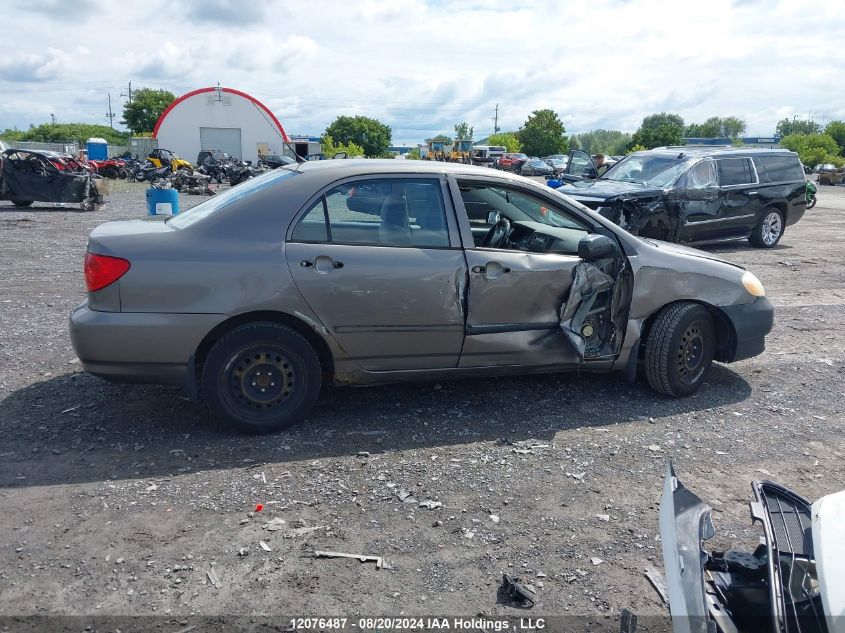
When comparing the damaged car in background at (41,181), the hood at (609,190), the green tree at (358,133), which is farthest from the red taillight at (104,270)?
the green tree at (358,133)

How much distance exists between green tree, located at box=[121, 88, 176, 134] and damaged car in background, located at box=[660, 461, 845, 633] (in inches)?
3345

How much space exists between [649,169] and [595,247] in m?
8.61

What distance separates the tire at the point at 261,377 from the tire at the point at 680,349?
2.43 m

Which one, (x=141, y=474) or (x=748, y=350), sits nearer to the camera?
(x=141, y=474)

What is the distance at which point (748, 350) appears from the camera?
5449mm

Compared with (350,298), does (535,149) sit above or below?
above

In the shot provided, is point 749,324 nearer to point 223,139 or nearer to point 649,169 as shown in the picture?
point 649,169

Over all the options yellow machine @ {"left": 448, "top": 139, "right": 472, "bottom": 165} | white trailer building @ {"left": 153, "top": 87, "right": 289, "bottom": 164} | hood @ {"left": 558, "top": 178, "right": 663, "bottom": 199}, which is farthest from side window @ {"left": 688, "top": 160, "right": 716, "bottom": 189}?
white trailer building @ {"left": 153, "top": 87, "right": 289, "bottom": 164}

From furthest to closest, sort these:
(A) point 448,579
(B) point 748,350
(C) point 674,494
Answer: (B) point 748,350 < (A) point 448,579 < (C) point 674,494

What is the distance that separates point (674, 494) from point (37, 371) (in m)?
5.05

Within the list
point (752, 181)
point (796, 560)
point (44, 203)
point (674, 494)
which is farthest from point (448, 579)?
point (44, 203)

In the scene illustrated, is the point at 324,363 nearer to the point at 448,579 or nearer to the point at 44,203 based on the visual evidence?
the point at 448,579

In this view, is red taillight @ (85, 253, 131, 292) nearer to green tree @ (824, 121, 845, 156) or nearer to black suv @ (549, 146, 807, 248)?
black suv @ (549, 146, 807, 248)

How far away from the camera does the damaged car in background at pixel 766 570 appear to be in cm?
197
